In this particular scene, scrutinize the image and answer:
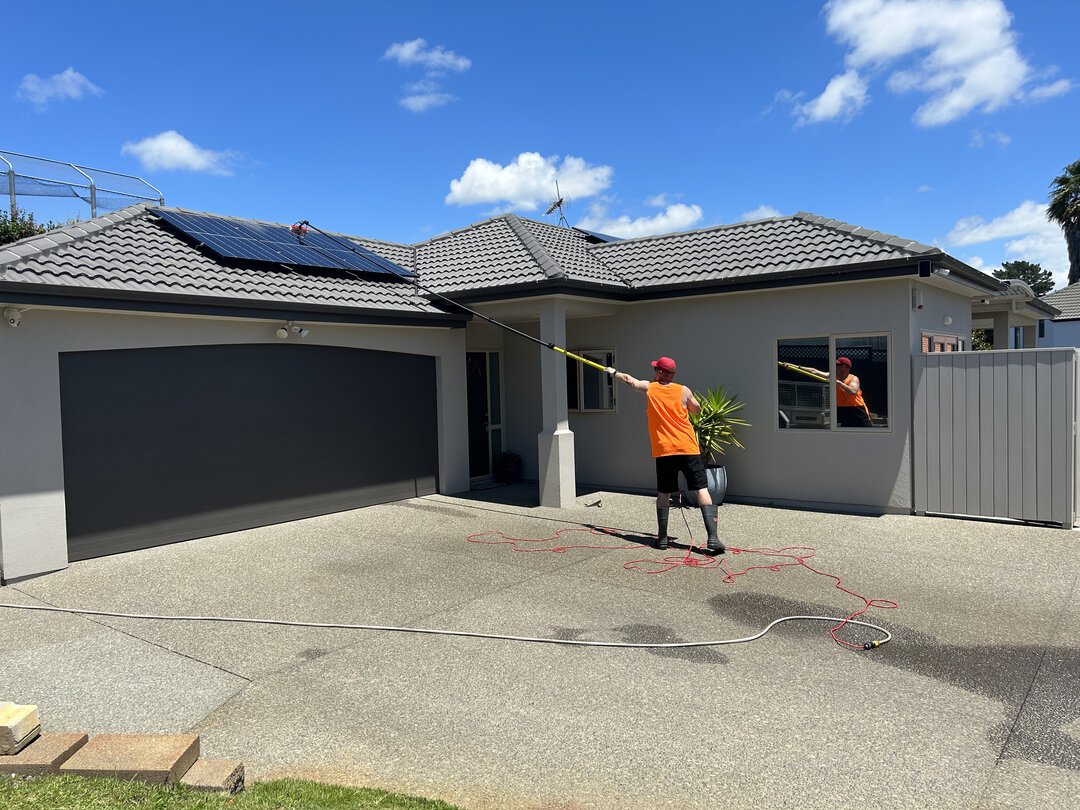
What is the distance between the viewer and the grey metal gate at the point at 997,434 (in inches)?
352

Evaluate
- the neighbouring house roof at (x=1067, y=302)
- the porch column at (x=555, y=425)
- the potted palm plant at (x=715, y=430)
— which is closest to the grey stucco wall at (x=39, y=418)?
the porch column at (x=555, y=425)

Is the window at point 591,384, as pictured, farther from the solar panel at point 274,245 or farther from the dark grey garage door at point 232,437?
the solar panel at point 274,245

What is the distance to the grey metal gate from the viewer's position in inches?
352

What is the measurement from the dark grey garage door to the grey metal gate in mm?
6968

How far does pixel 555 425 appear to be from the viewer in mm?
11008

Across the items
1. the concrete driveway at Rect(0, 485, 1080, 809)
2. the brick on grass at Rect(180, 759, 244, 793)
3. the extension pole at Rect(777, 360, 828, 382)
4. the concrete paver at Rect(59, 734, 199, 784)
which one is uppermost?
the extension pole at Rect(777, 360, 828, 382)

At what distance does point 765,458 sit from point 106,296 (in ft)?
27.6

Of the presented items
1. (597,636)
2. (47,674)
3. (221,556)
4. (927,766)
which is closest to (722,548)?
(597,636)

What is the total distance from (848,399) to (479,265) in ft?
19.2

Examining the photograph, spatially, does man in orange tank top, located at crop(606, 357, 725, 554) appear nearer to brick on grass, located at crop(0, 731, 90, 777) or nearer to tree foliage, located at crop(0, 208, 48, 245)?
brick on grass, located at crop(0, 731, 90, 777)

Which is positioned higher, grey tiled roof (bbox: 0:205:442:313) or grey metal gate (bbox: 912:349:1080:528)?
grey tiled roof (bbox: 0:205:442:313)

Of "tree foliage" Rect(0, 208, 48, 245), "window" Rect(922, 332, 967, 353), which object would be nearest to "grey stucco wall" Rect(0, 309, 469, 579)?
"window" Rect(922, 332, 967, 353)

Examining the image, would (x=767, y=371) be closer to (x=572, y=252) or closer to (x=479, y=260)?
(x=572, y=252)

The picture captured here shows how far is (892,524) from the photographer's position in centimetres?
950
